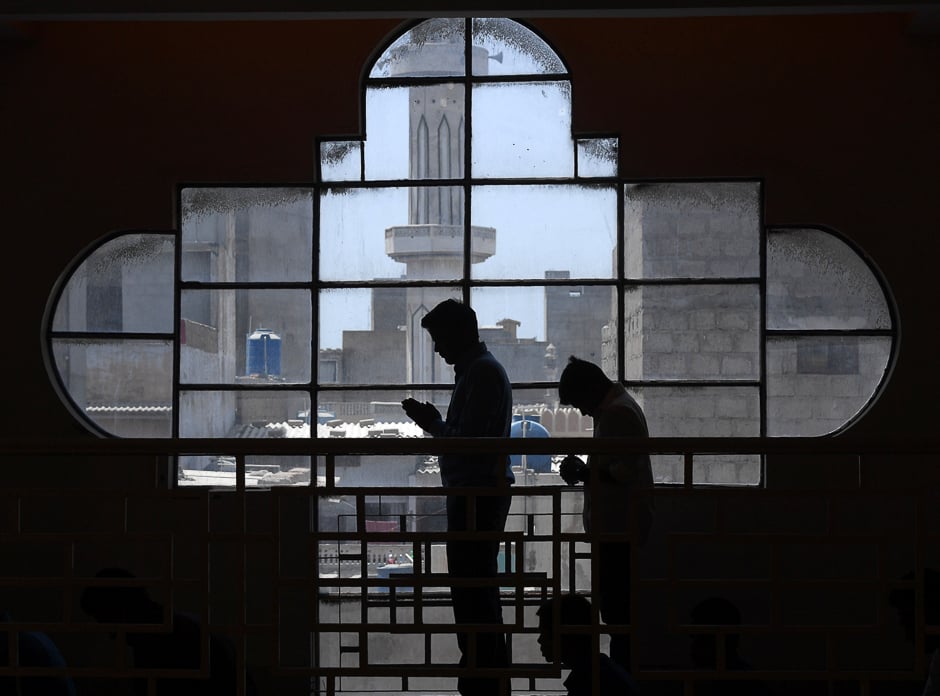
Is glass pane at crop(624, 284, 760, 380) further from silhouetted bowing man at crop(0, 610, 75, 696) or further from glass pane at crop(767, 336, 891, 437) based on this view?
silhouetted bowing man at crop(0, 610, 75, 696)

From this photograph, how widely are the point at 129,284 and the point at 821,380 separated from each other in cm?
265

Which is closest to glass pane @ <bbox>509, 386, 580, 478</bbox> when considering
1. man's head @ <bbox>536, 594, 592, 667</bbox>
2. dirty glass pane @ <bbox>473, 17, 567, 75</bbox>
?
man's head @ <bbox>536, 594, 592, 667</bbox>

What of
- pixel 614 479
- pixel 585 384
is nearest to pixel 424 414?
pixel 585 384

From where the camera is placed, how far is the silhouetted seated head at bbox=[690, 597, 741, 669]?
9.62 ft

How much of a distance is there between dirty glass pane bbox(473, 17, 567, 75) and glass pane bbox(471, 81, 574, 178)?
6 cm

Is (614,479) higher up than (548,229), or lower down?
lower down

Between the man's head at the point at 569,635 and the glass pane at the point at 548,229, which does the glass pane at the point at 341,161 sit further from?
the man's head at the point at 569,635

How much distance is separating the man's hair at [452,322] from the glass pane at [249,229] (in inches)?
36.2

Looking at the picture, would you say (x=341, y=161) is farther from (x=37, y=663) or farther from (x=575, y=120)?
(x=37, y=663)

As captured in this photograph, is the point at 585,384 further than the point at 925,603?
Yes

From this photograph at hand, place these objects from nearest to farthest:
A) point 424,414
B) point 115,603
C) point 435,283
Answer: point 115,603
point 424,414
point 435,283

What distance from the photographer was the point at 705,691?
2.97m

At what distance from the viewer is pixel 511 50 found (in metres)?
3.98

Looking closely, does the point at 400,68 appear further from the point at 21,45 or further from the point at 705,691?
the point at 705,691
